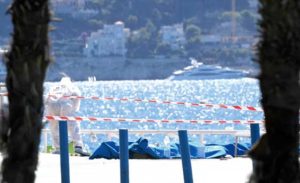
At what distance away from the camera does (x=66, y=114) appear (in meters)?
19.1

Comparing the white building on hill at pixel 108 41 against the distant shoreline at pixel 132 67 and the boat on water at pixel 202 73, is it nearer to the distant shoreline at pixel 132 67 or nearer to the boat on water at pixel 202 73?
the distant shoreline at pixel 132 67

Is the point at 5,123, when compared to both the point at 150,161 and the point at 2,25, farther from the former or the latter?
the point at 2,25

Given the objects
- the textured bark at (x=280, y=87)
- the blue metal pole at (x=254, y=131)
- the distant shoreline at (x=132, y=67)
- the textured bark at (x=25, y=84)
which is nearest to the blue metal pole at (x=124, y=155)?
the blue metal pole at (x=254, y=131)

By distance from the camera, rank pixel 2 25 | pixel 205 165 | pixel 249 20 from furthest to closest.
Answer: pixel 249 20 < pixel 2 25 < pixel 205 165

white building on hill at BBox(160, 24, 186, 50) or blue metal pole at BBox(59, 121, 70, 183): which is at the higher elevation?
white building on hill at BBox(160, 24, 186, 50)

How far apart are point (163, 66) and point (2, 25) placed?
4658cm

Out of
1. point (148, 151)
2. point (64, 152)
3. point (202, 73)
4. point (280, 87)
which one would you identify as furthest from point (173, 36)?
point (280, 87)

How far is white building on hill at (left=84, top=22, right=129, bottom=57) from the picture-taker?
531 ft

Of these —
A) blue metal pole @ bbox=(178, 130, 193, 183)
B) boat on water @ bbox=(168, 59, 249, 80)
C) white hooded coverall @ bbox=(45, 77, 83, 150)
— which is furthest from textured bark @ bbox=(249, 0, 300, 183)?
boat on water @ bbox=(168, 59, 249, 80)

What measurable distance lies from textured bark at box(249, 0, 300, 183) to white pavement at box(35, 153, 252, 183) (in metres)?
5.51

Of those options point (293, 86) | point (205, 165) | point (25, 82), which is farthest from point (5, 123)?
point (205, 165)

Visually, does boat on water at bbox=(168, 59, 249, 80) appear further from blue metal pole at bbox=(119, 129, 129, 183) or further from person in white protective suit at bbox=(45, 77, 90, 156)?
blue metal pole at bbox=(119, 129, 129, 183)

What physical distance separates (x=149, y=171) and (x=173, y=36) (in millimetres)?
152308

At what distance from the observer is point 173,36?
166m
